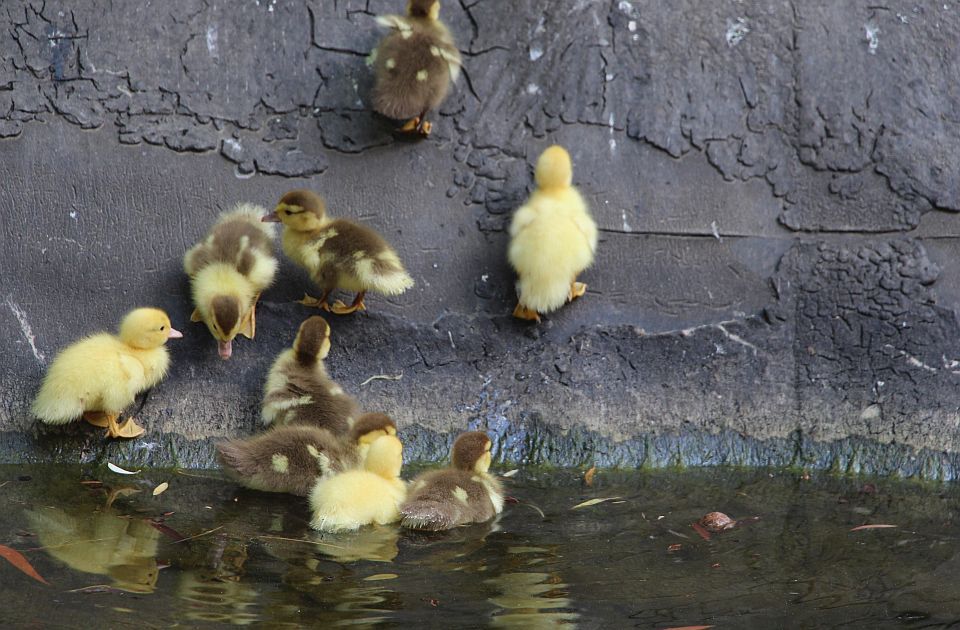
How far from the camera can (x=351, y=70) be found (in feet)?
16.7

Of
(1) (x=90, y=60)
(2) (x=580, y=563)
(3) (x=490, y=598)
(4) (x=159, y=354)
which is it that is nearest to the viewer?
(3) (x=490, y=598)

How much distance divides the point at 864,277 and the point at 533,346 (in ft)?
5.18

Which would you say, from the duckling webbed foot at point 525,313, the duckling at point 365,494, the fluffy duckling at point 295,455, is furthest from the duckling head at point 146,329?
the duckling webbed foot at point 525,313

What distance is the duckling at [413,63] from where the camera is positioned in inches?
190

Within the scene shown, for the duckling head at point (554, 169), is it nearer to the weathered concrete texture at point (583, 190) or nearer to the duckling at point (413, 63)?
the weathered concrete texture at point (583, 190)

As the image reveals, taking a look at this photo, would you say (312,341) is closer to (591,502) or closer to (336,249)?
(336,249)

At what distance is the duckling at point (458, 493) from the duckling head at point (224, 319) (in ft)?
3.45

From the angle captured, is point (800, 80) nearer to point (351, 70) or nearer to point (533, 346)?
point (533, 346)

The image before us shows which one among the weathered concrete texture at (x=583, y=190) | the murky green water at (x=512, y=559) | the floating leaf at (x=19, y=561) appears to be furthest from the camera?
the weathered concrete texture at (x=583, y=190)

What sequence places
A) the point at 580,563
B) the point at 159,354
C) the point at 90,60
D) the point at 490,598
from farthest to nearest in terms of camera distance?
the point at 90,60 < the point at 159,354 < the point at 580,563 < the point at 490,598

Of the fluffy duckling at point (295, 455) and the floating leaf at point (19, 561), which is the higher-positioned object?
the fluffy duckling at point (295, 455)

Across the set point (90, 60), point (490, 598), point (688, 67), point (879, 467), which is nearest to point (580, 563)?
point (490, 598)

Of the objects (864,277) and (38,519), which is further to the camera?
(864,277)

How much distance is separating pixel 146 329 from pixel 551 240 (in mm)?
1781
